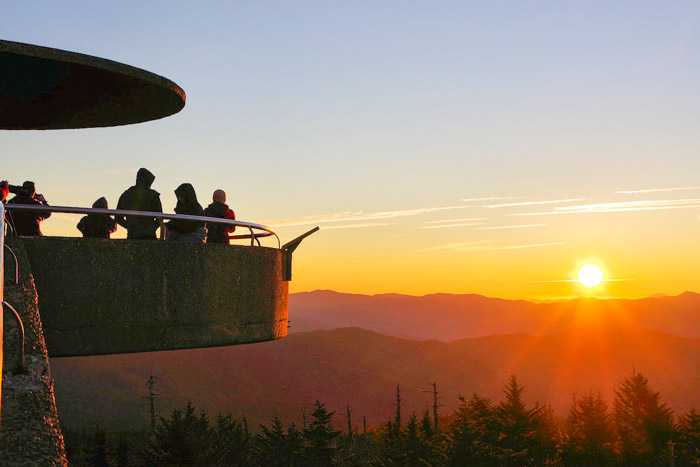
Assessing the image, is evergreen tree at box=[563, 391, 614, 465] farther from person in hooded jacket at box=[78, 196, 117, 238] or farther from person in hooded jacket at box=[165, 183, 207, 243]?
person in hooded jacket at box=[78, 196, 117, 238]

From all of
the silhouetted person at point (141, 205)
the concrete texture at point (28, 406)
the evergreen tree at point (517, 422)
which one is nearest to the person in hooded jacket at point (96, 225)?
the silhouetted person at point (141, 205)

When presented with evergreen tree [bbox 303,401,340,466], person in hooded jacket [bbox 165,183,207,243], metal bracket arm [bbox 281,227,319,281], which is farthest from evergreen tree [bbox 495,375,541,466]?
person in hooded jacket [bbox 165,183,207,243]

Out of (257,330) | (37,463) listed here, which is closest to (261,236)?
(257,330)

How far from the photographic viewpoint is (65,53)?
9.56 m

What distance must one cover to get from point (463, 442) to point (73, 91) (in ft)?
130

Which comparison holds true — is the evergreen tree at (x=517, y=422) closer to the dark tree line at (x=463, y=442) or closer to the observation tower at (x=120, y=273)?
the dark tree line at (x=463, y=442)

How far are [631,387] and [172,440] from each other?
5667 cm

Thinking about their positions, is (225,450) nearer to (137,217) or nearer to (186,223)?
(186,223)

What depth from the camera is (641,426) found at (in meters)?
72.4

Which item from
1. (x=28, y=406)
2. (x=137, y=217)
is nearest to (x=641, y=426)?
(x=137, y=217)

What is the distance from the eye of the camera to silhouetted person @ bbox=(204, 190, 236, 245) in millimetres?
12312

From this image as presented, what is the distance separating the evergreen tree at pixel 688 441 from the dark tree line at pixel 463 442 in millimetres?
92

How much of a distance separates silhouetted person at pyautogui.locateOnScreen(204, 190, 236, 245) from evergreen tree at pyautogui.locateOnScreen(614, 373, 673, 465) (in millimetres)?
62623

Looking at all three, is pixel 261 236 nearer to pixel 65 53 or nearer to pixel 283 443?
pixel 65 53
